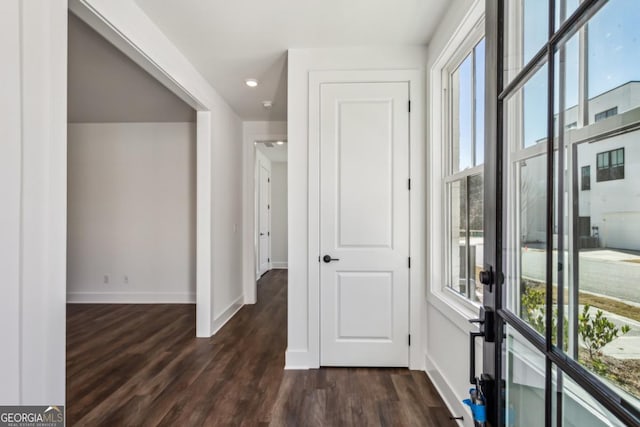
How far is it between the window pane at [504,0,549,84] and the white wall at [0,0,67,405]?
1741 mm

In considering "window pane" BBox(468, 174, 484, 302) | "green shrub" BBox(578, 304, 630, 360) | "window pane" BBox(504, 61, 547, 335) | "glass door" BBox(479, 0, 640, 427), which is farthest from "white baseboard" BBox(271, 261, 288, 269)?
"green shrub" BBox(578, 304, 630, 360)

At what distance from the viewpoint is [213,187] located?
138 inches

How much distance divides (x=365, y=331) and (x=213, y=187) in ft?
7.16

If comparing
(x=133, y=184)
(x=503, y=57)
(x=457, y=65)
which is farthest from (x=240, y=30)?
(x=133, y=184)

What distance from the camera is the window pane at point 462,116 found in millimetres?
1979

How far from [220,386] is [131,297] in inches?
119

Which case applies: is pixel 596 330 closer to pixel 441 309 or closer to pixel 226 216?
pixel 441 309

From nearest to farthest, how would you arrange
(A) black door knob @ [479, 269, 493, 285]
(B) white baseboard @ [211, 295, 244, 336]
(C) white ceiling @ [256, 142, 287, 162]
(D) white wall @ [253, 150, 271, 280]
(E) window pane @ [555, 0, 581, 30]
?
(E) window pane @ [555, 0, 581, 30]
(A) black door knob @ [479, 269, 493, 285]
(B) white baseboard @ [211, 295, 244, 336]
(D) white wall @ [253, 150, 271, 280]
(C) white ceiling @ [256, 142, 287, 162]

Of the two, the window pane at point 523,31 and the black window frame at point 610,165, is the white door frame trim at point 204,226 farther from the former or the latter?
the black window frame at point 610,165

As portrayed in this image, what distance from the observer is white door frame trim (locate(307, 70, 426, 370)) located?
2.58 m

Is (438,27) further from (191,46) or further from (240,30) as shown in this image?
(191,46)

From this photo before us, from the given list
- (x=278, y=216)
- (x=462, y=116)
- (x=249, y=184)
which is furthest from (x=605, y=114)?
(x=278, y=216)

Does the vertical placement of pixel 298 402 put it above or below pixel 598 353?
below

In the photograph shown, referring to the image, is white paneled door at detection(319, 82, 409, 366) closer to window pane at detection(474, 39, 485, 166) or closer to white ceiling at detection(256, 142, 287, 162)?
window pane at detection(474, 39, 485, 166)
